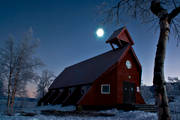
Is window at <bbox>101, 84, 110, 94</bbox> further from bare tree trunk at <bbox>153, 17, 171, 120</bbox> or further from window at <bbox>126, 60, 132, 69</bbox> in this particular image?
bare tree trunk at <bbox>153, 17, 171, 120</bbox>

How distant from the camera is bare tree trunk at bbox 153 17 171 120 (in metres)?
4.51

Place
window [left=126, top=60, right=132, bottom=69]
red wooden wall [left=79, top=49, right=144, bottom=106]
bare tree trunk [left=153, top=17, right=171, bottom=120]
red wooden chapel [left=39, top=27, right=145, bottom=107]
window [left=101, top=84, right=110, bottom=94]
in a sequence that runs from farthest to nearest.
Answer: window [left=126, top=60, right=132, bottom=69] → window [left=101, top=84, right=110, bottom=94] → red wooden chapel [left=39, top=27, right=145, bottom=107] → red wooden wall [left=79, top=49, right=144, bottom=106] → bare tree trunk [left=153, top=17, right=171, bottom=120]

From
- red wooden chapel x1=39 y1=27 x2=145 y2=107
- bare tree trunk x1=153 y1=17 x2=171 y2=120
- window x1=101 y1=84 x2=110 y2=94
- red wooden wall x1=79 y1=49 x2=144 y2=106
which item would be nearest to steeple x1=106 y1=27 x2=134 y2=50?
red wooden chapel x1=39 y1=27 x2=145 y2=107

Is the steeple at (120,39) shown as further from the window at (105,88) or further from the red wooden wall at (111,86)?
the window at (105,88)

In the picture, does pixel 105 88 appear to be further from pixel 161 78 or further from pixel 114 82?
pixel 161 78

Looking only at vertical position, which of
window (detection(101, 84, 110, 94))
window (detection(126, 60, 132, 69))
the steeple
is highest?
the steeple

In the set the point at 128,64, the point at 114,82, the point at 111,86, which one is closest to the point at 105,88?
the point at 111,86

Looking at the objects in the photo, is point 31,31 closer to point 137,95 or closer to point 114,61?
point 114,61

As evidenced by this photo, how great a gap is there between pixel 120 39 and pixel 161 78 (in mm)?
18562

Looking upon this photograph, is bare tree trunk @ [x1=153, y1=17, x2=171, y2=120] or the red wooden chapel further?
the red wooden chapel

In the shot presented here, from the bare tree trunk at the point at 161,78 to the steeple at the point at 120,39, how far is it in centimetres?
1715

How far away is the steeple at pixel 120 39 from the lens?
893 inches

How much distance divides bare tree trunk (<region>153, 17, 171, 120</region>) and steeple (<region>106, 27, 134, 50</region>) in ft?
56.3

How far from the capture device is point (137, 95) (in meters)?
22.2
